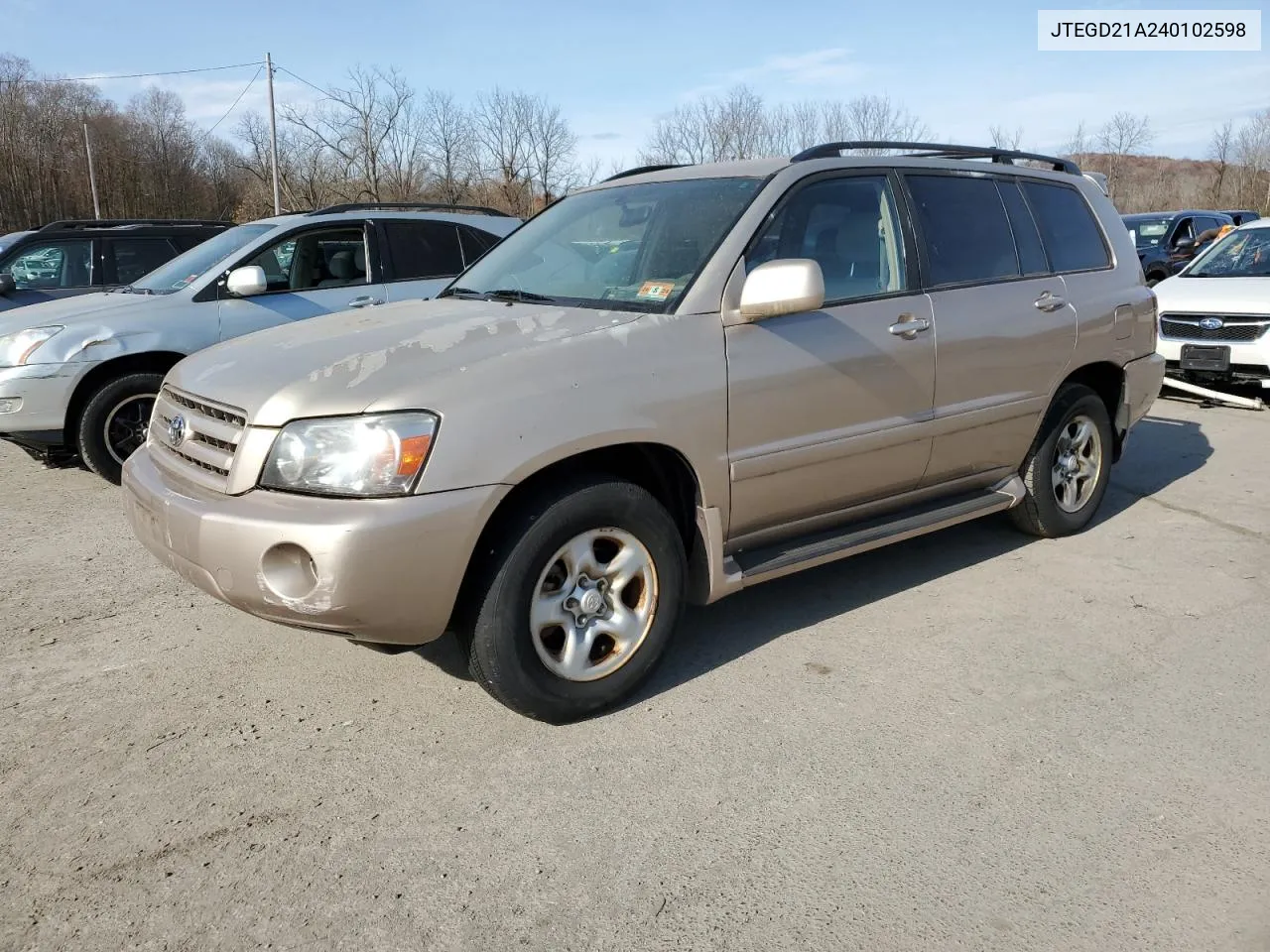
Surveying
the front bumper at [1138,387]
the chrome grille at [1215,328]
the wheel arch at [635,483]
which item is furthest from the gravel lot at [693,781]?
the chrome grille at [1215,328]

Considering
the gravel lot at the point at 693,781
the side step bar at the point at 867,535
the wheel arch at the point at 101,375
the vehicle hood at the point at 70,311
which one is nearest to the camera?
the gravel lot at the point at 693,781

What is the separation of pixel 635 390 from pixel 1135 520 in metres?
3.58

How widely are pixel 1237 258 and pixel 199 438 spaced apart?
31.9 ft

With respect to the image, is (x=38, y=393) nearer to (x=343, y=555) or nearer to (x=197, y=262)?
(x=197, y=262)

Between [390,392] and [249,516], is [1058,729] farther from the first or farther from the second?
[249,516]

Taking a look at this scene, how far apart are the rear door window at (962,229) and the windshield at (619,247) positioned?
0.88 meters

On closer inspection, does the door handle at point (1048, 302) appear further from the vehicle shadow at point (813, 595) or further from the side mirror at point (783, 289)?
the side mirror at point (783, 289)

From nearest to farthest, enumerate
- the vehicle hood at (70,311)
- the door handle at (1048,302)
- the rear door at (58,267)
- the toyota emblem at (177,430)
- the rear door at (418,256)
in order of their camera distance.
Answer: the toyota emblem at (177,430) < the door handle at (1048,302) < the vehicle hood at (70,311) < the rear door at (418,256) < the rear door at (58,267)

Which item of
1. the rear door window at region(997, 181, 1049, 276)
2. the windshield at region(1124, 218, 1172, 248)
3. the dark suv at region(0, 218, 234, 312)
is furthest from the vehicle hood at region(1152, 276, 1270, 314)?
the windshield at region(1124, 218, 1172, 248)

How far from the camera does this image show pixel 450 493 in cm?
280

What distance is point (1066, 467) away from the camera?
16.3 feet

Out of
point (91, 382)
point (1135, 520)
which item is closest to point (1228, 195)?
point (1135, 520)

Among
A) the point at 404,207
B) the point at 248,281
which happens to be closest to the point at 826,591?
the point at 248,281

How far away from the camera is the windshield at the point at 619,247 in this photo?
11.8ft
